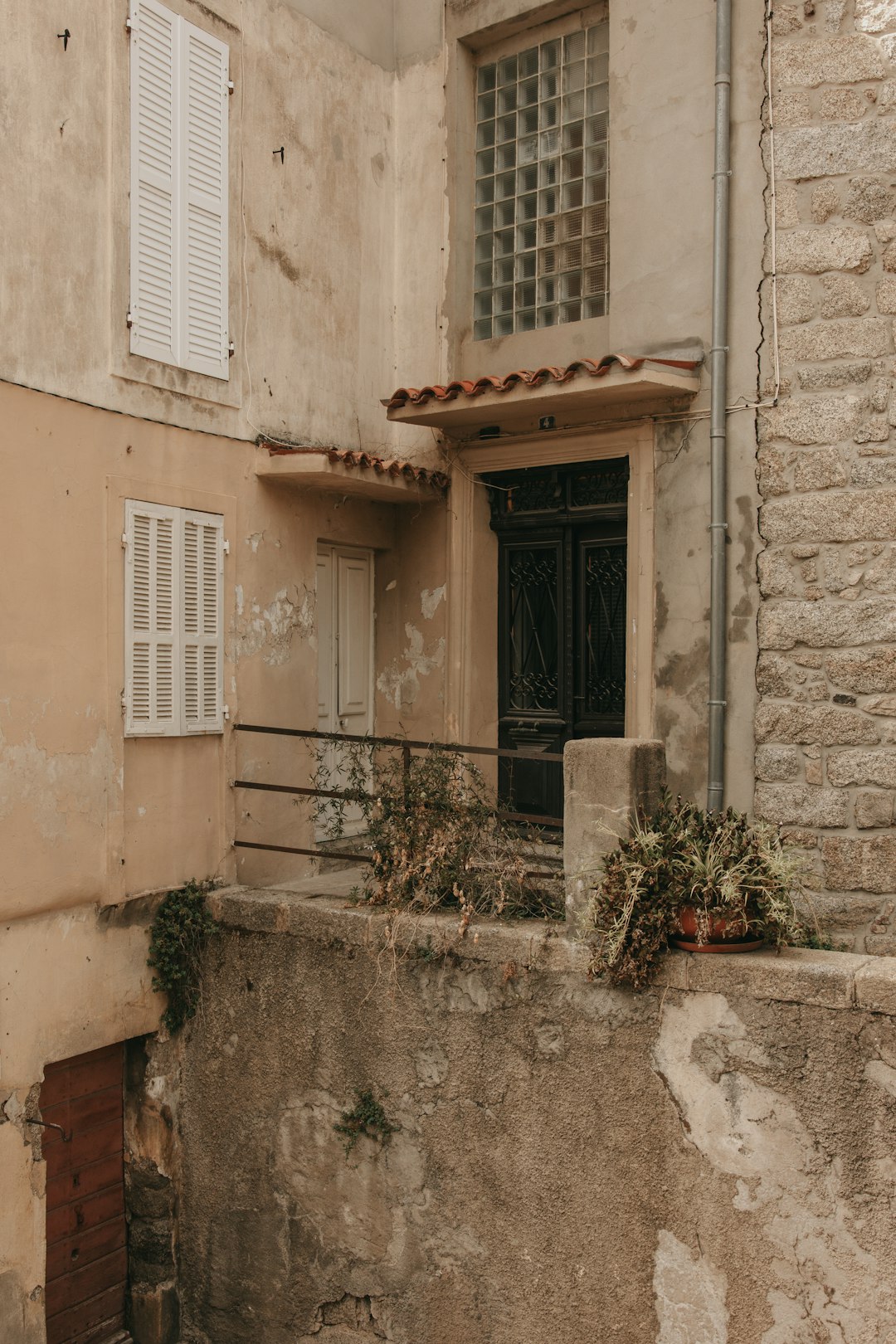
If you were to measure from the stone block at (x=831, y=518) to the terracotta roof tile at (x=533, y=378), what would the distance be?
40.6 inches

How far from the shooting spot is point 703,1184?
5.09m

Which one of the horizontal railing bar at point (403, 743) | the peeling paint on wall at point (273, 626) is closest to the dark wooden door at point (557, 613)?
the horizontal railing bar at point (403, 743)

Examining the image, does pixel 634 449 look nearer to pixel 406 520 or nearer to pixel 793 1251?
pixel 406 520

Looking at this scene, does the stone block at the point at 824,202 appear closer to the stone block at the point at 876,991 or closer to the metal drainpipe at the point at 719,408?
the metal drainpipe at the point at 719,408

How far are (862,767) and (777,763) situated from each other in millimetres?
478

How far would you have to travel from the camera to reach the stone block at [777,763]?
671cm

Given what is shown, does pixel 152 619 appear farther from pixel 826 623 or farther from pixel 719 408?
pixel 826 623

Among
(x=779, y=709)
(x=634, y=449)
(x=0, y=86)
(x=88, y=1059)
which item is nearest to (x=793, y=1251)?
(x=779, y=709)

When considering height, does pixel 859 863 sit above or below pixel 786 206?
below

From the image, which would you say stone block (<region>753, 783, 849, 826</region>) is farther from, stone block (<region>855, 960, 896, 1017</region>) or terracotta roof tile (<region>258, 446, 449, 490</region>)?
terracotta roof tile (<region>258, 446, 449, 490</region>)

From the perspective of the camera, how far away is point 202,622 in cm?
690

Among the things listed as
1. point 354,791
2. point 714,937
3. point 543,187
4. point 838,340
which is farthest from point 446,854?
point 543,187

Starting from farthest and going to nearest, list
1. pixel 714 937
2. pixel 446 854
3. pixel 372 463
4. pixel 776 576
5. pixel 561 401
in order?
1. pixel 372 463
2. pixel 561 401
3. pixel 776 576
4. pixel 446 854
5. pixel 714 937

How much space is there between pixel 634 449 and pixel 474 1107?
402cm
